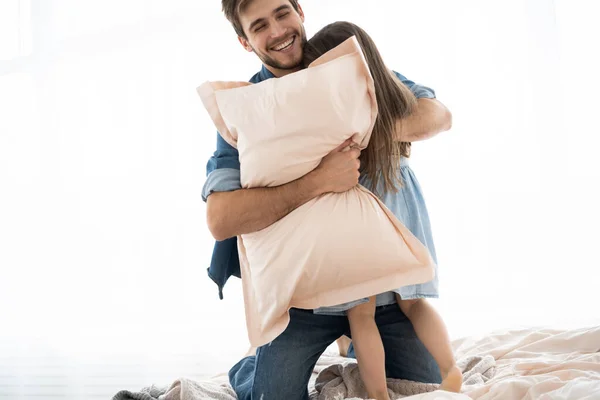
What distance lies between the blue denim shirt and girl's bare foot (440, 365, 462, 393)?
0.33 meters

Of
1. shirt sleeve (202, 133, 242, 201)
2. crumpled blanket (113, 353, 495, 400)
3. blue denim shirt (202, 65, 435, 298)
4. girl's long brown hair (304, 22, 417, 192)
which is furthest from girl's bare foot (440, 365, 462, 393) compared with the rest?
shirt sleeve (202, 133, 242, 201)

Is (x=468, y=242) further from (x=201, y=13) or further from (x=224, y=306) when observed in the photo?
(x=201, y=13)

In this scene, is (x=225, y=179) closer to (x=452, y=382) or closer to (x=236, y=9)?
(x=236, y=9)

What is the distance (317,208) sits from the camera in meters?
1.48

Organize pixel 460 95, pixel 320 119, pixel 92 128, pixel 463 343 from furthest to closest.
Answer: pixel 92 128
pixel 460 95
pixel 463 343
pixel 320 119

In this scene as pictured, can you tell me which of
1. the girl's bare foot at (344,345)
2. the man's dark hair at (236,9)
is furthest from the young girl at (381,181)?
the girl's bare foot at (344,345)

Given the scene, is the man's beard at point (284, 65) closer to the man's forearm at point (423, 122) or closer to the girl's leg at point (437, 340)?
the man's forearm at point (423, 122)

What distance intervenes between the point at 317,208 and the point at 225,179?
0.28m

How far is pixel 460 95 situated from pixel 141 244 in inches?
60.6

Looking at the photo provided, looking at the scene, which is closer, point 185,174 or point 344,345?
point 344,345

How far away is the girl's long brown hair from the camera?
156 centimetres

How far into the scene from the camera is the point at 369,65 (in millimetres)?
1576

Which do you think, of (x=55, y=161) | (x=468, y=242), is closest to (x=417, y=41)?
(x=468, y=242)

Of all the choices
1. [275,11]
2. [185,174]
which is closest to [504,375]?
[275,11]
